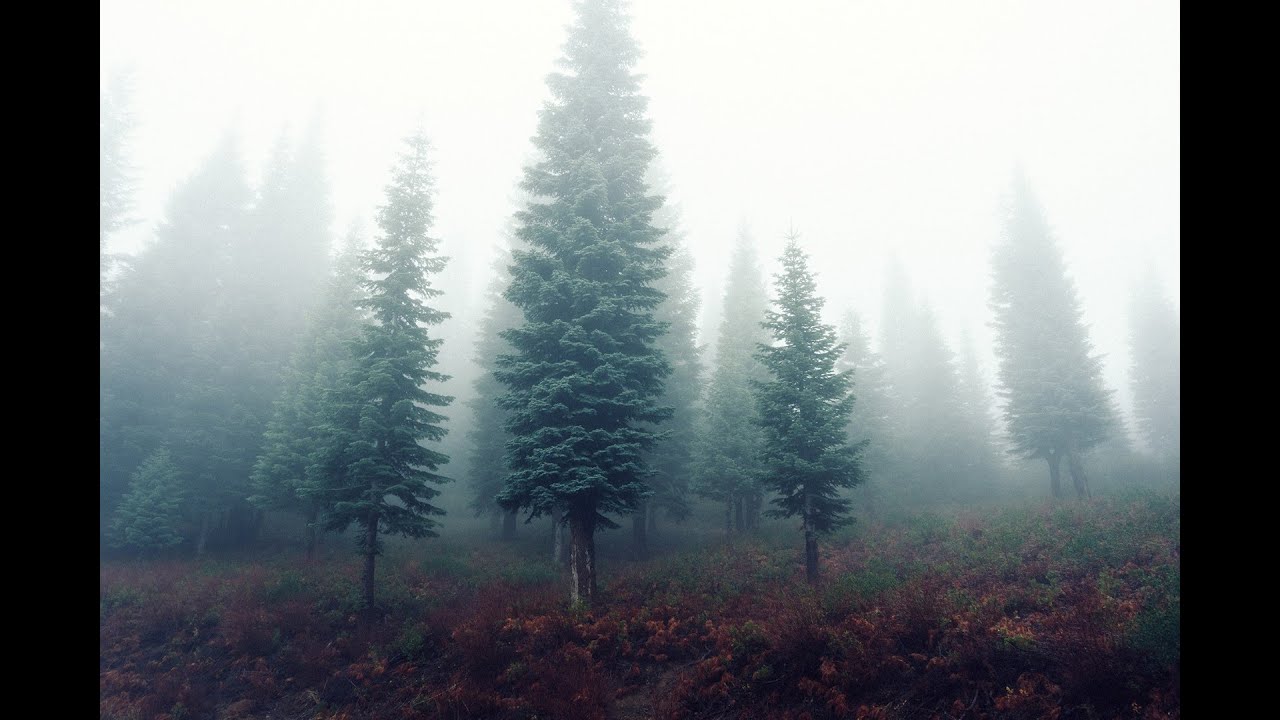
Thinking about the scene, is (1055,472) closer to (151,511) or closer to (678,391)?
(678,391)

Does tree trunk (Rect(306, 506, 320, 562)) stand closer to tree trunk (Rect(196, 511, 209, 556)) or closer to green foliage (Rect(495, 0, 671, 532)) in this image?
tree trunk (Rect(196, 511, 209, 556))

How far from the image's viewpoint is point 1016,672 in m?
8.35

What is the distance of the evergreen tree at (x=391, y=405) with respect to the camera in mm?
15289

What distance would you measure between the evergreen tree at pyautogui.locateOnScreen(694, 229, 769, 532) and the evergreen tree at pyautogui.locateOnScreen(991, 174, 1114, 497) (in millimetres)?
13190

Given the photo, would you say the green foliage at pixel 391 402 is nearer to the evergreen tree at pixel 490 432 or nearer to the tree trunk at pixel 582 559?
the tree trunk at pixel 582 559

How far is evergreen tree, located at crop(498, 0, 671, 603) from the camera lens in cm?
1393

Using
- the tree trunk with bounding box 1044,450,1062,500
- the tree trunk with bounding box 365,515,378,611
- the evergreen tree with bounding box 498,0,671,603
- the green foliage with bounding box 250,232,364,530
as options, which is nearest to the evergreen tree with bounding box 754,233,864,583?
the evergreen tree with bounding box 498,0,671,603

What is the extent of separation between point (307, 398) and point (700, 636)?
18225mm

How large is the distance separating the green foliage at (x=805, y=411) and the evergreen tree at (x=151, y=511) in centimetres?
2344

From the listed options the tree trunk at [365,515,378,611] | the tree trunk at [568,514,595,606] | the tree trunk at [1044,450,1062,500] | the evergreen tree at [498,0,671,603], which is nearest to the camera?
the tree trunk at [568,514,595,606]

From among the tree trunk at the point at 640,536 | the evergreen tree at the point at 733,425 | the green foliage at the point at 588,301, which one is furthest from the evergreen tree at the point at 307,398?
the evergreen tree at the point at 733,425

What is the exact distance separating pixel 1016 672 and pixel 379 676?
12.1m
